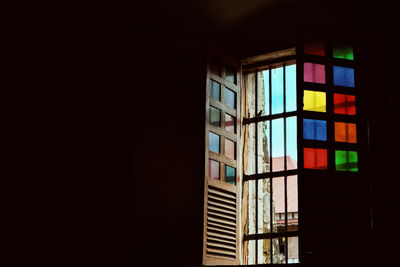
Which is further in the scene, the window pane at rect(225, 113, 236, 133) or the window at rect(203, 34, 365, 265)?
the window pane at rect(225, 113, 236, 133)

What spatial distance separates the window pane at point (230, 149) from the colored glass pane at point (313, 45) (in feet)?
2.92

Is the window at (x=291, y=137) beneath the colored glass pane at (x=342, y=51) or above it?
beneath

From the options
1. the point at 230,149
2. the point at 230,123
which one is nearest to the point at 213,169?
the point at 230,149

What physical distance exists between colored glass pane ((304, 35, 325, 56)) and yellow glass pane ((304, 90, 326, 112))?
11.6 inches

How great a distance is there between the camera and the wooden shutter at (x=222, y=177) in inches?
139

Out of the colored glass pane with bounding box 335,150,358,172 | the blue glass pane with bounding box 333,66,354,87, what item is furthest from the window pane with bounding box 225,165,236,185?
the blue glass pane with bounding box 333,66,354,87

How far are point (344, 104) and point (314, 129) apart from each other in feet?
1.08

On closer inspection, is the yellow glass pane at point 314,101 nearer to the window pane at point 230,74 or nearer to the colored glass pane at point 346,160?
the colored glass pane at point 346,160

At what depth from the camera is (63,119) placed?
3.56m

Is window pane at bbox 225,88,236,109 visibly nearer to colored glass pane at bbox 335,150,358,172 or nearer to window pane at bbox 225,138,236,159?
window pane at bbox 225,138,236,159

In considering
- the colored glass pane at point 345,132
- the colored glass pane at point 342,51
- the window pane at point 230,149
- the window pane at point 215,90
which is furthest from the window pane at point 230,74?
the colored glass pane at point 345,132

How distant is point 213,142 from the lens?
3.74 m

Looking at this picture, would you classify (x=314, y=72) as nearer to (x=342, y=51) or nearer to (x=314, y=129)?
(x=342, y=51)

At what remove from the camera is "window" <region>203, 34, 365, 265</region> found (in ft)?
11.0
